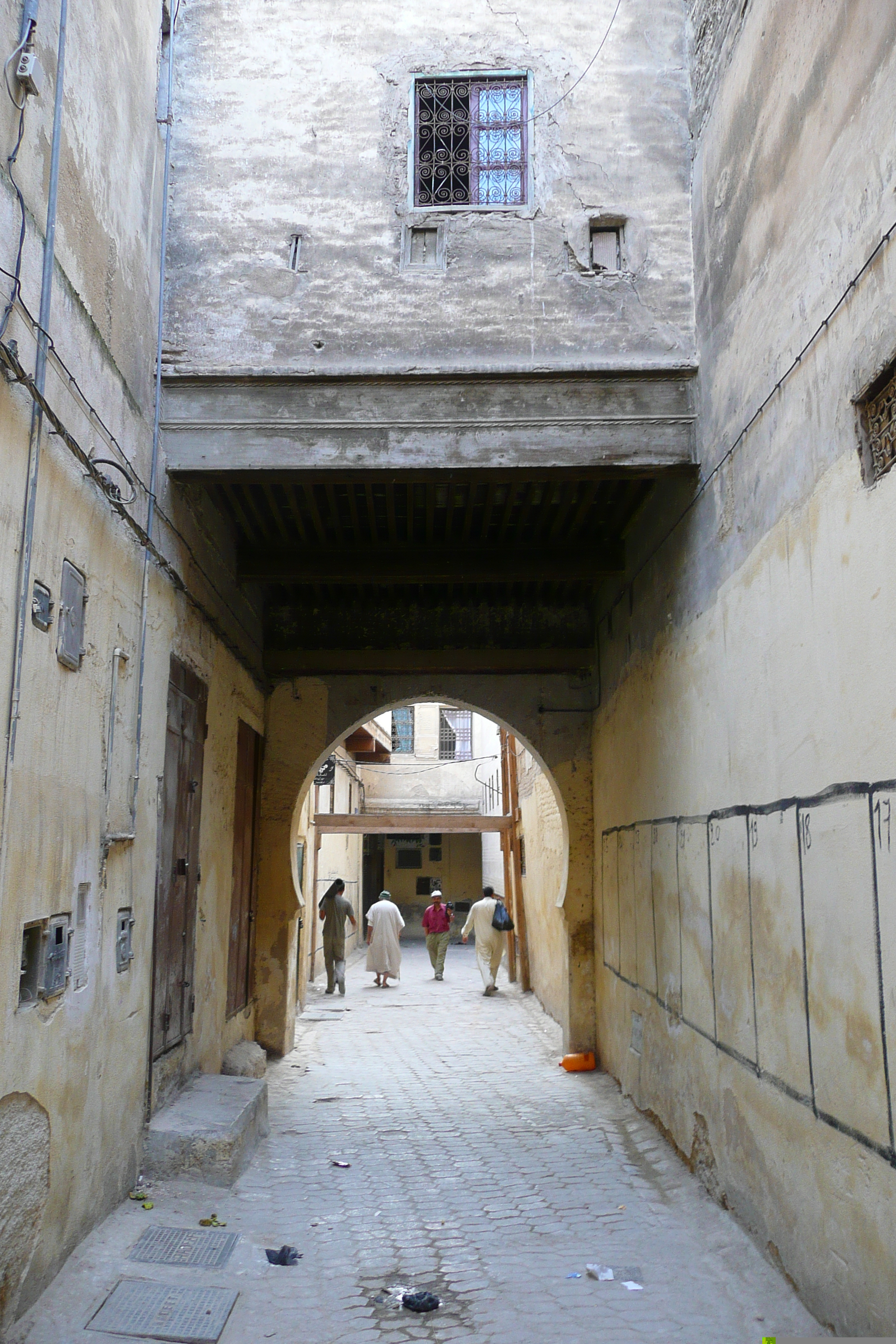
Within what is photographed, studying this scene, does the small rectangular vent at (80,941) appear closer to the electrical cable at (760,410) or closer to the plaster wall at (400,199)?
the plaster wall at (400,199)

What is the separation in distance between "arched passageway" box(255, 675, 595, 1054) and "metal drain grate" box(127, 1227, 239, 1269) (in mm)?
3988

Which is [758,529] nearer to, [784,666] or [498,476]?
[784,666]

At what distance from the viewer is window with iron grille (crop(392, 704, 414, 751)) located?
25797 mm

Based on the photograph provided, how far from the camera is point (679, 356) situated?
5.25m

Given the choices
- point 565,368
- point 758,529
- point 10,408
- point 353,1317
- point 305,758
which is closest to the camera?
point 10,408

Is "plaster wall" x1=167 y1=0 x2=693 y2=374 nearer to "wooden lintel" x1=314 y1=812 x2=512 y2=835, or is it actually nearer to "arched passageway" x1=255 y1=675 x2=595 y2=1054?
"arched passageway" x1=255 y1=675 x2=595 y2=1054

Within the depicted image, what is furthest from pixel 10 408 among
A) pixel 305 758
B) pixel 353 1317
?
pixel 305 758

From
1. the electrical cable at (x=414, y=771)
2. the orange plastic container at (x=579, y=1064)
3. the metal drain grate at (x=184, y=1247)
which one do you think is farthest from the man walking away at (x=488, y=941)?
the electrical cable at (x=414, y=771)

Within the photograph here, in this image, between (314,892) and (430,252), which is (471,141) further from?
A: (314,892)

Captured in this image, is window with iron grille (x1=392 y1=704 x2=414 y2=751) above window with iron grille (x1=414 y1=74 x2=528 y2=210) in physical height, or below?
below

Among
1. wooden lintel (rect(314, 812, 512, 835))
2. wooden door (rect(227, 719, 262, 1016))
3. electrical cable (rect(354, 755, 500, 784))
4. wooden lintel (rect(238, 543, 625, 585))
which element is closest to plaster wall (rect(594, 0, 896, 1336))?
wooden lintel (rect(238, 543, 625, 585))

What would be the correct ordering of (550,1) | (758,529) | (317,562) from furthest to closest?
(317,562), (550,1), (758,529)

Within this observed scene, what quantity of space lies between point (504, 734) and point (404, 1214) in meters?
9.72

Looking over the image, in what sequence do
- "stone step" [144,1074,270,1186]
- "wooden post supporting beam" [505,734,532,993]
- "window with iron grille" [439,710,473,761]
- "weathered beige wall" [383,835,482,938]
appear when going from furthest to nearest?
"weathered beige wall" [383,835,482,938] < "window with iron grille" [439,710,473,761] < "wooden post supporting beam" [505,734,532,993] < "stone step" [144,1074,270,1186]
